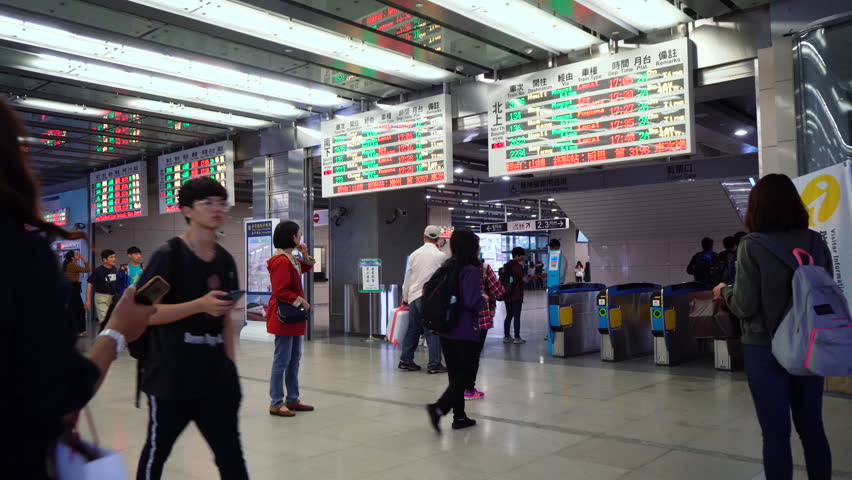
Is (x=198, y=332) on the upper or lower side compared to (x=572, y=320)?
upper

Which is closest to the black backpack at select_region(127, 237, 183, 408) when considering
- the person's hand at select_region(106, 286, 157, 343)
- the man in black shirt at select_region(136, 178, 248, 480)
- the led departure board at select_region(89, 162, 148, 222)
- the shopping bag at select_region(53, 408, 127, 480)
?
the man in black shirt at select_region(136, 178, 248, 480)

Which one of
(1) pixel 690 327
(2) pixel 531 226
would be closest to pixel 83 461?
(1) pixel 690 327

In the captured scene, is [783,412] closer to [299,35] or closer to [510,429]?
[510,429]

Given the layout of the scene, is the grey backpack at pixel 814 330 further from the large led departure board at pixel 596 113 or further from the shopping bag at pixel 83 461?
the large led departure board at pixel 596 113

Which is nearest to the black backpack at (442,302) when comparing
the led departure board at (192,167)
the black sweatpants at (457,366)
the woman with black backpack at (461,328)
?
the woman with black backpack at (461,328)

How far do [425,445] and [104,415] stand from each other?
3.20 metres

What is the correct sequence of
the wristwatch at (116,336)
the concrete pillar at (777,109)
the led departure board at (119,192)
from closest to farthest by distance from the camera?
the wristwatch at (116,336), the concrete pillar at (777,109), the led departure board at (119,192)

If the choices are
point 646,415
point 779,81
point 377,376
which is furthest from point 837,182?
point 377,376

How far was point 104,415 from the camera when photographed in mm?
5828

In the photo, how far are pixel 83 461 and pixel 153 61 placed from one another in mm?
8321

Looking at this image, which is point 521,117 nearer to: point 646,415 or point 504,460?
point 646,415

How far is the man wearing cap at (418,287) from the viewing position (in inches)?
279

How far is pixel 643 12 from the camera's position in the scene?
7098 mm

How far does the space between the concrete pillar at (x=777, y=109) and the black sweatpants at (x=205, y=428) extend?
599 cm
